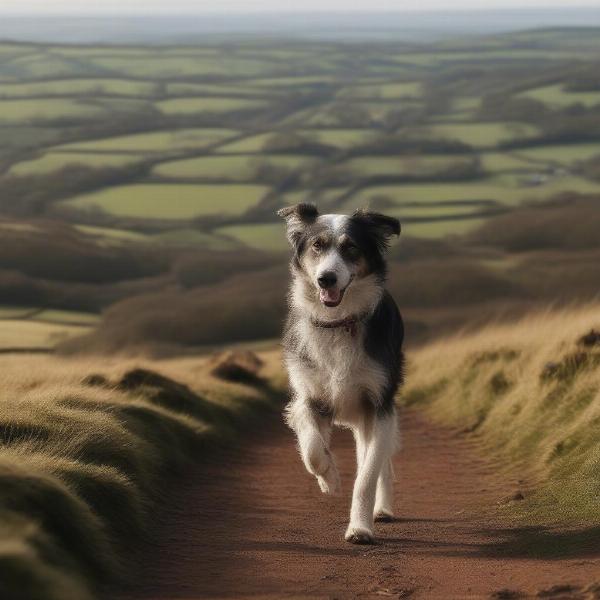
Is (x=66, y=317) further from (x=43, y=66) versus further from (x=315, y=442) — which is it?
(x=43, y=66)

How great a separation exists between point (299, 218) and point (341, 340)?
124 cm

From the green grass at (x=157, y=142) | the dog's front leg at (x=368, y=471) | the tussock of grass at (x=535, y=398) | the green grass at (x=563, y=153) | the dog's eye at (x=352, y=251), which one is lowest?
the green grass at (x=157, y=142)

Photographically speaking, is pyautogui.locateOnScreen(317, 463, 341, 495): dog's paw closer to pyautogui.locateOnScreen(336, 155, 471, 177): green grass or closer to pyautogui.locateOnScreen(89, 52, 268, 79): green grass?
pyautogui.locateOnScreen(336, 155, 471, 177): green grass

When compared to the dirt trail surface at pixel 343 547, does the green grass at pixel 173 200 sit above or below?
below

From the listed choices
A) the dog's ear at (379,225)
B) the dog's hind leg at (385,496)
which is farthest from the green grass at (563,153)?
the dog's ear at (379,225)

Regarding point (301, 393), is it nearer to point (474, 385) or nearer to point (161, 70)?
point (474, 385)

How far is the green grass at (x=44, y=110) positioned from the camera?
8475 cm

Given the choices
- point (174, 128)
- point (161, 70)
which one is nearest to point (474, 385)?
point (174, 128)

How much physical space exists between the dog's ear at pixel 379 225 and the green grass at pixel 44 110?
7588 cm

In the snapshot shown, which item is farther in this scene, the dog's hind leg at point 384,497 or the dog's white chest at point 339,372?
the dog's hind leg at point 384,497

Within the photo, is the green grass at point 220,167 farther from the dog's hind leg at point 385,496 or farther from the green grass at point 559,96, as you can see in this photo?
the dog's hind leg at point 385,496

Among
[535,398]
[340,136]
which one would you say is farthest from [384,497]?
[340,136]

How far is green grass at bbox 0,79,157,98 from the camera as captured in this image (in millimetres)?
93875

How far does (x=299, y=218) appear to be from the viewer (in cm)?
1090
